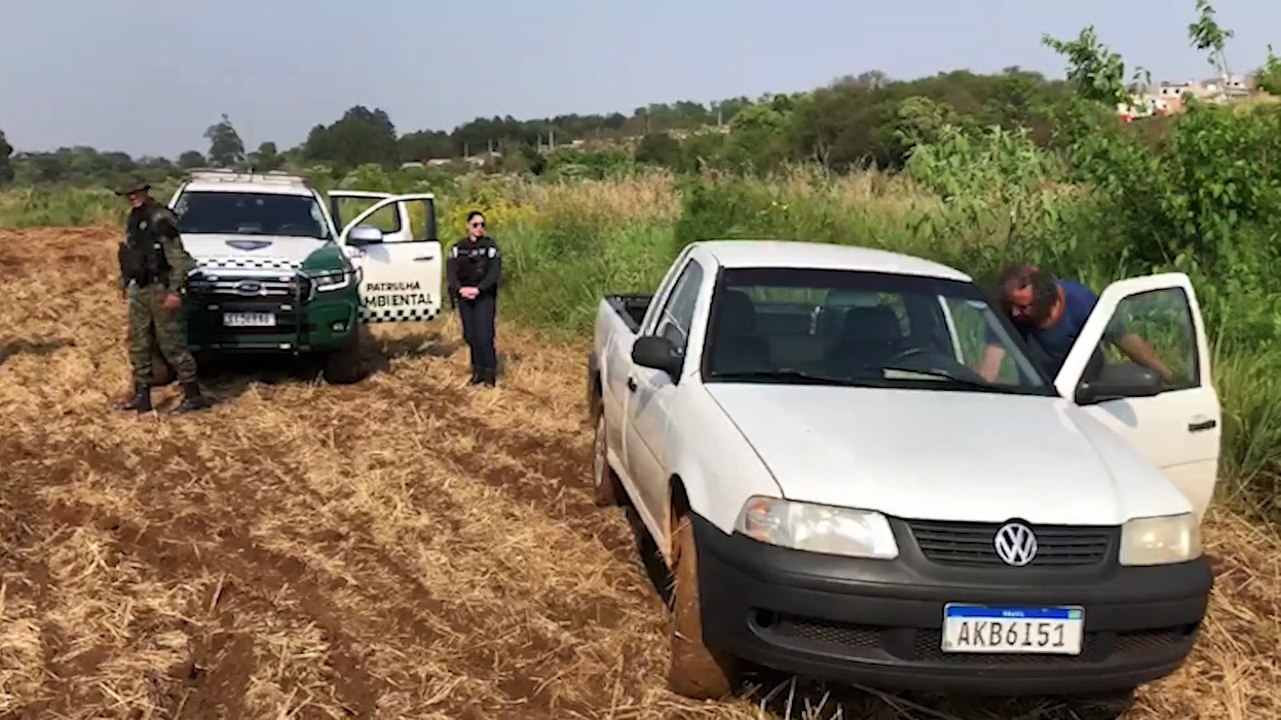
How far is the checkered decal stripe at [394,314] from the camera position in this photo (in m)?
10.8

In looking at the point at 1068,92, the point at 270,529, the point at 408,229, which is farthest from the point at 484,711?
the point at 408,229

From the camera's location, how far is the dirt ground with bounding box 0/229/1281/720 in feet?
14.4

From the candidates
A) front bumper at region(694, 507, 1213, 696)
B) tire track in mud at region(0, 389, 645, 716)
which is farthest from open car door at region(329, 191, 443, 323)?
front bumper at region(694, 507, 1213, 696)

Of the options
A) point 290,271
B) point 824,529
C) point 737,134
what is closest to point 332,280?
point 290,271

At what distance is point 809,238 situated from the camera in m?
12.7

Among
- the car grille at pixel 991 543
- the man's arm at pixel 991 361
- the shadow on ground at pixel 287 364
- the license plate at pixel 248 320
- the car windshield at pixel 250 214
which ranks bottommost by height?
the shadow on ground at pixel 287 364

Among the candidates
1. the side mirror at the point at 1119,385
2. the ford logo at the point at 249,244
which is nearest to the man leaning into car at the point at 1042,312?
the side mirror at the point at 1119,385

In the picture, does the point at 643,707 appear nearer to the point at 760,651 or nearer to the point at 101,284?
the point at 760,651

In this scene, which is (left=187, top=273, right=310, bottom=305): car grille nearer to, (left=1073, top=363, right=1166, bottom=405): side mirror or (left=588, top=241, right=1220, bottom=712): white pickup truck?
(left=588, top=241, right=1220, bottom=712): white pickup truck

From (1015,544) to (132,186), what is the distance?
7.28 metres

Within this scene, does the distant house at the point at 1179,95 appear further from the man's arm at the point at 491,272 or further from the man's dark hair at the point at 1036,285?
the man's arm at the point at 491,272

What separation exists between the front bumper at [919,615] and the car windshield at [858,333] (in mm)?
1226

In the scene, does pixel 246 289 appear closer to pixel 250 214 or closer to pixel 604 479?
pixel 250 214

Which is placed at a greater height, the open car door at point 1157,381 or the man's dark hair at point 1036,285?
the man's dark hair at point 1036,285
